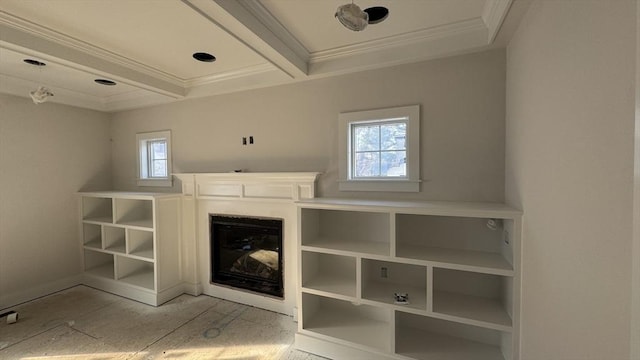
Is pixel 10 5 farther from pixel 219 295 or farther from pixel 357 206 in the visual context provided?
pixel 219 295

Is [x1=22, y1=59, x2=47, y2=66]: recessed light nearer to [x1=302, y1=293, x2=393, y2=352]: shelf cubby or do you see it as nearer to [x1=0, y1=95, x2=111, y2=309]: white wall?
[x1=0, y1=95, x2=111, y2=309]: white wall

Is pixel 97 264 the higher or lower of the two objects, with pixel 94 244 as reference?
lower

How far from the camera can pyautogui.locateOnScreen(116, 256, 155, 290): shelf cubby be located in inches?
130

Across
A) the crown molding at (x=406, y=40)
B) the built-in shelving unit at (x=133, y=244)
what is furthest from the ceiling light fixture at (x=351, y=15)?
the built-in shelving unit at (x=133, y=244)

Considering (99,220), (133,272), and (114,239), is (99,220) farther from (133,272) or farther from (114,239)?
(133,272)

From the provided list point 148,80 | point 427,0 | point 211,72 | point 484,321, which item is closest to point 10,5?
point 148,80

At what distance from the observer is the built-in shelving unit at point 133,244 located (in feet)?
10.2

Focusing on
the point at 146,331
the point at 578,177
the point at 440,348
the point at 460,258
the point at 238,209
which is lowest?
the point at 146,331

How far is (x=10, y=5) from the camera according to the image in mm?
1697

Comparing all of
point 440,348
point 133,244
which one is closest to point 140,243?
point 133,244

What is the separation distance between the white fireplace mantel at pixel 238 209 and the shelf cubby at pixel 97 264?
135 cm

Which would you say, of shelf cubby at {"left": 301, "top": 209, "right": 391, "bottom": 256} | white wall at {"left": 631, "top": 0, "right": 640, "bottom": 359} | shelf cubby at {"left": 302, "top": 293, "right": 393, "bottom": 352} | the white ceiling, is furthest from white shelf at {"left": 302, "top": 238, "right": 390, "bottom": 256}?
the white ceiling

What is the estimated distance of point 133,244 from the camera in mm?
3359

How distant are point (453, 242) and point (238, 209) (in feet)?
7.58
